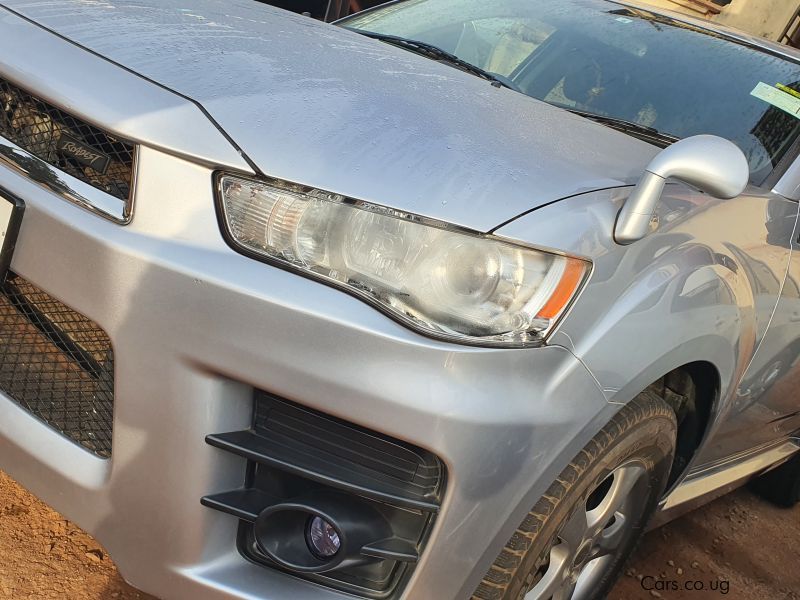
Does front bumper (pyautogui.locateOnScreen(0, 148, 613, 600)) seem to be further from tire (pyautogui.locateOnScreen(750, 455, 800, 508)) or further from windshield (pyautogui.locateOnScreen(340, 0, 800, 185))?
tire (pyautogui.locateOnScreen(750, 455, 800, 508))

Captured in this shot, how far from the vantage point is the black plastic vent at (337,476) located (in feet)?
4.67

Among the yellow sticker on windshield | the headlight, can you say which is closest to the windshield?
the yellow sticker on windshield

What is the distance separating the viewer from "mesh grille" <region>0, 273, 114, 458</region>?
1.52 m

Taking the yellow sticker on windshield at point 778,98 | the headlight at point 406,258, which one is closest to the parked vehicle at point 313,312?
the headlight at point 406,258

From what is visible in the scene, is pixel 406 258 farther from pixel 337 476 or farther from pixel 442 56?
pixel 442 56

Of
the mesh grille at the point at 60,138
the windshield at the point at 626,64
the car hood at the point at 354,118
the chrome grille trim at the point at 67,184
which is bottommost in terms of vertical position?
the chrome grille trim at the point at 67,184

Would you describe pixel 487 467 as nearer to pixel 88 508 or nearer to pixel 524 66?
pixel 88 508

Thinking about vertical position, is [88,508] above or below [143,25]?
below

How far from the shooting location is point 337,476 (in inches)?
56.2

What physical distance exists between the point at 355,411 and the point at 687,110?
1.57 m

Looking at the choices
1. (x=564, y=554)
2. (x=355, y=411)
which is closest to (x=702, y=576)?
(x=564, y=554)

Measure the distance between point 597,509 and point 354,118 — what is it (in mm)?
1024

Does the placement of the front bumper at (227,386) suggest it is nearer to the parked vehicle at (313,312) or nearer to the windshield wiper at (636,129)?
the parked vehicle at (313,312)

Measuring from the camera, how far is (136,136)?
141 centimetres
